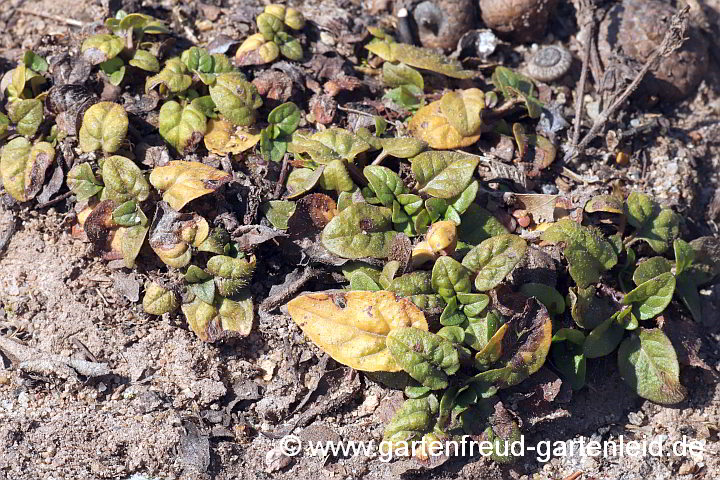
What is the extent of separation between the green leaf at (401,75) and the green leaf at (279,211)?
1100 mm

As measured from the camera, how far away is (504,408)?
311 cm

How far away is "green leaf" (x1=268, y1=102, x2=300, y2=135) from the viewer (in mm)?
3662

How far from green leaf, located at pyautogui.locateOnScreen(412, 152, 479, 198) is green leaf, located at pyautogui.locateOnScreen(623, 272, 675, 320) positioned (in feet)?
3.28

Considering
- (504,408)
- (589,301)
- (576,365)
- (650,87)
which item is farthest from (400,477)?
(650,87)

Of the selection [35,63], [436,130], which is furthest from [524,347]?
[35,63]

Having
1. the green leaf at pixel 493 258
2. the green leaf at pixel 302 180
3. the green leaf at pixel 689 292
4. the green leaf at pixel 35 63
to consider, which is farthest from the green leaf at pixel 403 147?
the green leaf at pixel 35 63

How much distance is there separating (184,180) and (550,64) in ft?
7.77

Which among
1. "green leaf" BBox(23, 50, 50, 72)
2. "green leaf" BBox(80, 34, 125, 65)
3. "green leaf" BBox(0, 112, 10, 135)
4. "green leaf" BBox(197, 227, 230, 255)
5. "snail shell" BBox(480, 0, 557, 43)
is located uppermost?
"snail shell" BBox(480, 0, 557, 43)

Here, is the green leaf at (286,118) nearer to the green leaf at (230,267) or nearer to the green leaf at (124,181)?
the green leaf at (124,181)

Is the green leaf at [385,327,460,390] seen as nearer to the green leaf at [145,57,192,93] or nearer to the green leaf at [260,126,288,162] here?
the green leaf at [260,126,288,162]

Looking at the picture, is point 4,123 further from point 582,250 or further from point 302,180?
point 582,250

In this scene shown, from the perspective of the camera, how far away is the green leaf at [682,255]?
11.1 feet

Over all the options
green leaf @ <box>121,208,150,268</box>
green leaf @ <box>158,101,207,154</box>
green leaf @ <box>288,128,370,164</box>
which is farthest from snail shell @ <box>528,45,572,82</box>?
Answer: green leaf @ <box>121,208,150,268</box>

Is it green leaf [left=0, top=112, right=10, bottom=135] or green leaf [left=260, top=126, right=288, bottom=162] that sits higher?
green leaf [left=260, top=126, right=288, bottom=162]
